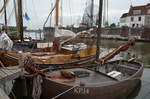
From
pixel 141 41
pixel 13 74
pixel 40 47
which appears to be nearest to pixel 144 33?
pixel 141 41

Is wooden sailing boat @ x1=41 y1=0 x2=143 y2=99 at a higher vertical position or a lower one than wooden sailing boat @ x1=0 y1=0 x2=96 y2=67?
lower

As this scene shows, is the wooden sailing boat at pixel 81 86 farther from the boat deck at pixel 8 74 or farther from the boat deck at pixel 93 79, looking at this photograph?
the boat deck at pixel 8 74

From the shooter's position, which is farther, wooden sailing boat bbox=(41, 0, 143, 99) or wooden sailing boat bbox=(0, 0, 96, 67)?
wooden sailing boat bbox=(0, 0, 96, 67)

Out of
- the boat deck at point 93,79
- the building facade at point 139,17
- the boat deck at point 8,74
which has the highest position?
the building facade at point 139,17

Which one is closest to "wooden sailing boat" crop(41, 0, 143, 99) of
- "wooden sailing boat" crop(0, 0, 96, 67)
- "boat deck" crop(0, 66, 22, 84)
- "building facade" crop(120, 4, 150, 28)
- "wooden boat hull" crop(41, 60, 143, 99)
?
"wooden boat hull" crop(41, 60, 143, 99)

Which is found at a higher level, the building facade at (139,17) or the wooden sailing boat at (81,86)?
the building facade at (139,17)

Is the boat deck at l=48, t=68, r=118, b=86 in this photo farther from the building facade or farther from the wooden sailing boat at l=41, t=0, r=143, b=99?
the building facade

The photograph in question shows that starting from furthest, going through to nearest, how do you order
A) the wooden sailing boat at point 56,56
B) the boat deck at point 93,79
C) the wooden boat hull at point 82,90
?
the wooden sailing boat at point 56,56
the boat deck at point 93,79
the wooden boat hull at point 82,90

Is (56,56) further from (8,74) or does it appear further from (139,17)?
(139,17)

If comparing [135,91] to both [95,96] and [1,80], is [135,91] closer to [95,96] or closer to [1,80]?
[95,96]

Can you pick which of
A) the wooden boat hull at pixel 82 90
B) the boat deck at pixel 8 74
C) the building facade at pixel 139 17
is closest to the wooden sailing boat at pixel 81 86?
the wooden boat hull at pixel 82 90

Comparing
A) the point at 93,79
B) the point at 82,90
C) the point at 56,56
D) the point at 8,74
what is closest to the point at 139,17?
the point at 56,56

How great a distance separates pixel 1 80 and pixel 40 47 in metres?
7.60

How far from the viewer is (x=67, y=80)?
5.95m
